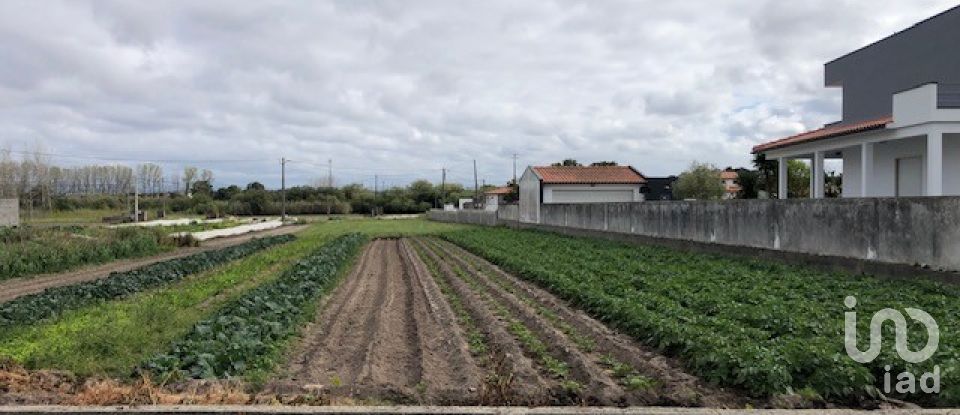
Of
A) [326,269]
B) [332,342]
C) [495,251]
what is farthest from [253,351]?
[495,251]

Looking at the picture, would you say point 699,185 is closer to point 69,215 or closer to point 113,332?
point 113,332

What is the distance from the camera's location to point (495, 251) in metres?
24.5

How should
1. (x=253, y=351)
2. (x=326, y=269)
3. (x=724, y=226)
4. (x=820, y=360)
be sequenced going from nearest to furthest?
(x=820, y=360), (x=253, y=351), (x=326, y=269), (x=724, y=226)

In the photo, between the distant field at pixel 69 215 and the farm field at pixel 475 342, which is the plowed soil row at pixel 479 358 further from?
the distant field at pixel 69 215

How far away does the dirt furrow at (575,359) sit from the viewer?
5.66 meters

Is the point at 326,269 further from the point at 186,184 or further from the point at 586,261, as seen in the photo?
the point at 186,184

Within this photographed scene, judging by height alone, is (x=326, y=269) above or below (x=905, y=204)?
below

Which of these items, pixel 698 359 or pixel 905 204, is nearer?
pixel 698 359

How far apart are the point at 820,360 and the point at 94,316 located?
10.5 meters

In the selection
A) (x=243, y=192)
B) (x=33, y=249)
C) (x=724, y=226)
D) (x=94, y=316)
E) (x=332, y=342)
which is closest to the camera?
(x=332, y=342)

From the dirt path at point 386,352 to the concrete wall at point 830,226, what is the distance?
8.42 metres

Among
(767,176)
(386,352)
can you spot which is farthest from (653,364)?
(767,176)

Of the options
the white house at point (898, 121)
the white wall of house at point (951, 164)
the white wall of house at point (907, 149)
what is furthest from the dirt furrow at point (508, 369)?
the white wall of house at point (951, 164)

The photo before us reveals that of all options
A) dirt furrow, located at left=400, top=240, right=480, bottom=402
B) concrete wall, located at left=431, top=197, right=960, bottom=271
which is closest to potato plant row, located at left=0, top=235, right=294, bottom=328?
dirt furrow, located at left=400, top=240, right=480, bottom=402
